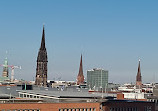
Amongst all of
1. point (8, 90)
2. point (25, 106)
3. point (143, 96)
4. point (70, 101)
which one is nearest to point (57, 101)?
point (70, 101)

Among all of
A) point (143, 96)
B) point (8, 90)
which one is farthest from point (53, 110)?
point (143, 96)

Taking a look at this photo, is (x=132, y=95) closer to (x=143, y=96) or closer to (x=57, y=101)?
(x=143, y=96)

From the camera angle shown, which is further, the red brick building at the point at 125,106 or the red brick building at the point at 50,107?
the red brick building at the point at 125,106

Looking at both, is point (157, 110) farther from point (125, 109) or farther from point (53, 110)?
point (53, 110)

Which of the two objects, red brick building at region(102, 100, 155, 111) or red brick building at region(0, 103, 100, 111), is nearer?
red brick building at region(0, 103, 100, 111)

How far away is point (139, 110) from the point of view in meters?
111

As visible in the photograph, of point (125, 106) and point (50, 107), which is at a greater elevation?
point (50, 107)

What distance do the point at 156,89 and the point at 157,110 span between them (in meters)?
33.4

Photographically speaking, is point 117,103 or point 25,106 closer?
point 25,106

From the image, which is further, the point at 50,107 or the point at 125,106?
the point at 125,106

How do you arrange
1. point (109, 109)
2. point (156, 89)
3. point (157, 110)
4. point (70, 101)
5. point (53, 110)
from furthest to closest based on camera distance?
point (156, 89) < point (157, 110) < point (109, 109) < point (70, 101) < point (53, 110)

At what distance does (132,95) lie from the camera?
171m

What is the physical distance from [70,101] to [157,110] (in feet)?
151

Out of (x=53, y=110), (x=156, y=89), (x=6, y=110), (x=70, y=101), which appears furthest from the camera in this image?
(x=156, y=89)
